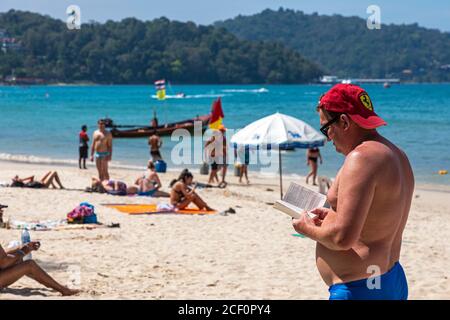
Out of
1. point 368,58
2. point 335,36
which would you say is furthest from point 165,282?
point 335,36

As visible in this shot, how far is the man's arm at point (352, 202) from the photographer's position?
2.61m

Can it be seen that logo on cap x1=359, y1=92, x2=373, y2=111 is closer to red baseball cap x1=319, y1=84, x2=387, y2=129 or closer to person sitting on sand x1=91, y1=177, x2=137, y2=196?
red baseball cap x1=319, y1=84, x2=387, y2=129

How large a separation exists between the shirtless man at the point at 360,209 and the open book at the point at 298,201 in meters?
0.10

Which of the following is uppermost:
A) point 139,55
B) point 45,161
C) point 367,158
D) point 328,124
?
point 139,55

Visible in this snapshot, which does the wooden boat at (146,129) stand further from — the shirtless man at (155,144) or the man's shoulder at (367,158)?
the man's shoulder at (367,158)

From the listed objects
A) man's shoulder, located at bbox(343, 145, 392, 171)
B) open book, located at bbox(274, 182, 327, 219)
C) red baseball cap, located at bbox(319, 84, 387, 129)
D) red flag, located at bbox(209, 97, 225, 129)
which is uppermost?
red baseball cap, located at bbox(319, 84, 387, 129)

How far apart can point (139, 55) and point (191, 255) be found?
13021cm

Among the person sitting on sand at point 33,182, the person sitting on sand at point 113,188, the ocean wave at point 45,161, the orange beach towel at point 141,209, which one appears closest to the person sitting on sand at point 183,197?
the orange beach towel at point 141,209

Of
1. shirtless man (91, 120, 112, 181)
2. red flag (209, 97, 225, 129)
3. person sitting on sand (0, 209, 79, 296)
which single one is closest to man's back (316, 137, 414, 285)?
person sitting on sand (0, 209, 79, 296)

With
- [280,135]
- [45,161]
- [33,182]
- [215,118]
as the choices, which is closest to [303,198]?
[280,135]

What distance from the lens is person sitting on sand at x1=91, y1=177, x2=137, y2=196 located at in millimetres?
13641

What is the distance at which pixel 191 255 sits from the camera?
8.35 meters

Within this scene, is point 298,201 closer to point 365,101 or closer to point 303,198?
point 303,198

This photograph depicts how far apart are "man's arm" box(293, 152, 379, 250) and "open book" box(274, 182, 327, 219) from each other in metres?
0.24
